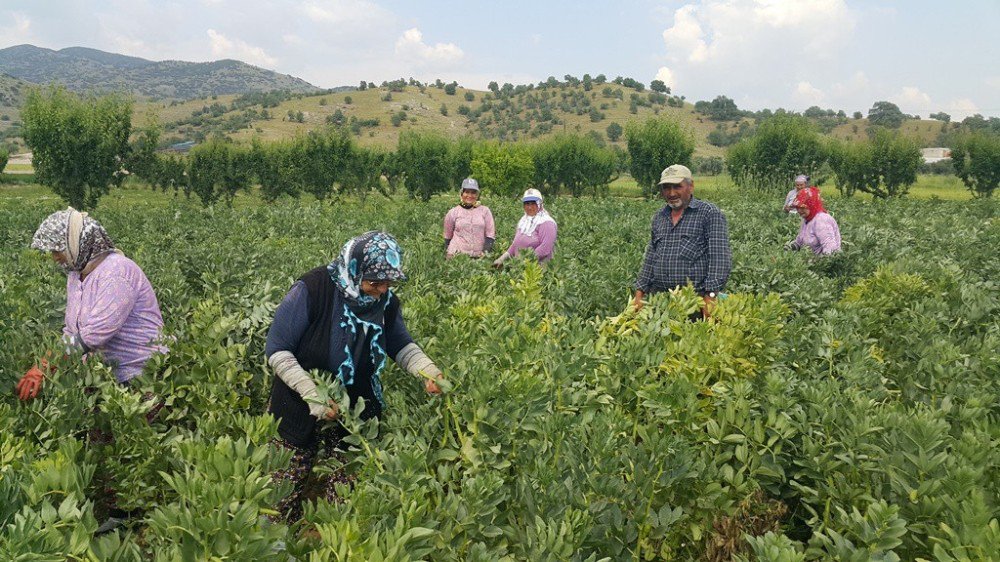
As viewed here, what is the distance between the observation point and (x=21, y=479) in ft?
6.64

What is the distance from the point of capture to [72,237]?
136 inches

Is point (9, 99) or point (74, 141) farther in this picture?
point (9, 99)

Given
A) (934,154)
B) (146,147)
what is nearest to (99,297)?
(146,147)

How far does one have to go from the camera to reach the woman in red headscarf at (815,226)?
7254 mm

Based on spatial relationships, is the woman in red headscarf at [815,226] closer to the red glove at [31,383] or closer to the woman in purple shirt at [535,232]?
the woman in purple shirt at [535,232]

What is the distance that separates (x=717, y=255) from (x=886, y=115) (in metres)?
131

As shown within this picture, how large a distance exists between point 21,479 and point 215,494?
80 cm

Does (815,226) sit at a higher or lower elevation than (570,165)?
lower

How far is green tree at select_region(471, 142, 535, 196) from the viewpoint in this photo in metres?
43.0

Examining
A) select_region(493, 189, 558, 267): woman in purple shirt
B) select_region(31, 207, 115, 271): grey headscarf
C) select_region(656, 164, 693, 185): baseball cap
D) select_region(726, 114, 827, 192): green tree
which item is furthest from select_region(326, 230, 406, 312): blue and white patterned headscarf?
Result: select_region(726, 114, 827, 192): green tree

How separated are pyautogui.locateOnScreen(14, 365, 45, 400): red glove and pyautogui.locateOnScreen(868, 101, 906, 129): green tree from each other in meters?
119

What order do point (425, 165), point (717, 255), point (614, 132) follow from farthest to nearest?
point (614, 132) < point (425, 165) < point (717, 255)

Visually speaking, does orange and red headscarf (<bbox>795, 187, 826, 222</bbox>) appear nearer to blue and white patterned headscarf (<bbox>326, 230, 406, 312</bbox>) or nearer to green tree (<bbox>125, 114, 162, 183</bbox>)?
blue and white patterned headscarf (<bbox>326, 230, 406, 312</bbox>)

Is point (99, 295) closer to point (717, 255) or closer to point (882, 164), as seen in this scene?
point (717, 255)
